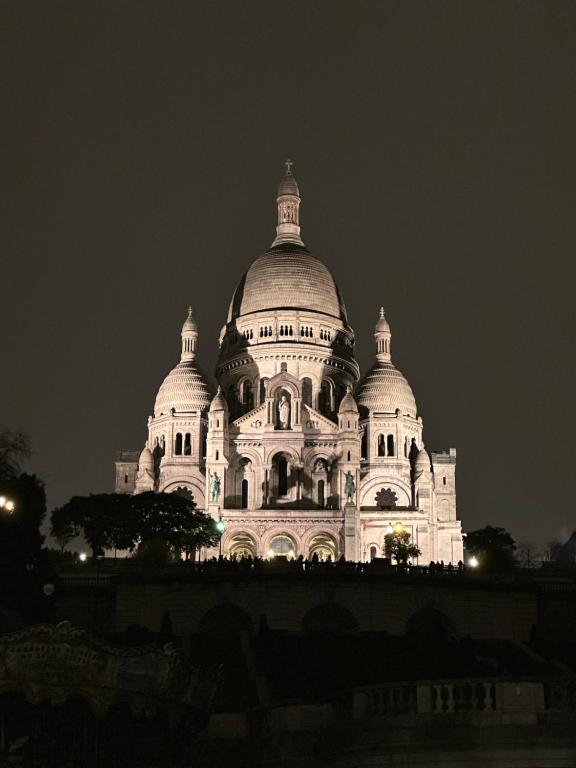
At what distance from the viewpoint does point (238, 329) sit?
12800cm

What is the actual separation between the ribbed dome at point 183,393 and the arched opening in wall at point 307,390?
312 inches

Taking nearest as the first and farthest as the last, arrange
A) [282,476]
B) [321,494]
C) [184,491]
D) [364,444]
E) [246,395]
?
[321,494] < [282,476] < [184,491] < [364,444] < [246,395]

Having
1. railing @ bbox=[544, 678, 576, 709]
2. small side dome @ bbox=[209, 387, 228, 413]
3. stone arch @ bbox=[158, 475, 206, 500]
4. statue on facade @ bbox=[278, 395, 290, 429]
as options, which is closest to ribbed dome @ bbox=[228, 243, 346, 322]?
statue on facade @ bbox=[278, 395, 290, 429]

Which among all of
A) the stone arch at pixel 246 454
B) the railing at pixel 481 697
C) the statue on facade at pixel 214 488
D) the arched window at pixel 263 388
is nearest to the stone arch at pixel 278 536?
the statue on facade at pixel 214 488

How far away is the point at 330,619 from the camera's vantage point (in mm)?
68375

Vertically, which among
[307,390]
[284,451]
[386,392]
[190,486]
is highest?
[386,392]

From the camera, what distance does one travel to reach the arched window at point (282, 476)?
11581cm

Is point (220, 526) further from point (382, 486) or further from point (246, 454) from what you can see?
point (382, 486)

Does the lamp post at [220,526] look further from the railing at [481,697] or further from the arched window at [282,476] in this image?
the railing at [481,697]

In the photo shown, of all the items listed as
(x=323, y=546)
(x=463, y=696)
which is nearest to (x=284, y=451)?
(x=323, y=546)

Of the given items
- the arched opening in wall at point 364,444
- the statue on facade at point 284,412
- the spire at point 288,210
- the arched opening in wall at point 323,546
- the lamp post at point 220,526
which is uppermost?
the spire at point 288,210

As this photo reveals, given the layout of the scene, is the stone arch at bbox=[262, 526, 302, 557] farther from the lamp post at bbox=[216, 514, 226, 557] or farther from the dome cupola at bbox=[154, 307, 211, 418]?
the dome cupola at bbox=[154, 307, 211, 418]

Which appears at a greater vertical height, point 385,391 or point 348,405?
point 385,391

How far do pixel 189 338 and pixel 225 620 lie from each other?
65189 millimetres
